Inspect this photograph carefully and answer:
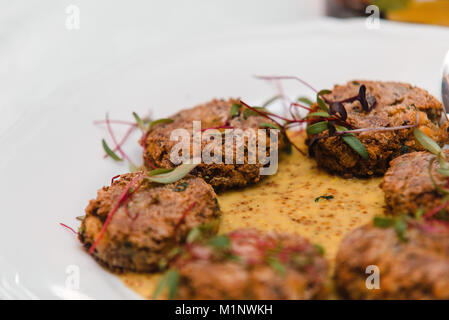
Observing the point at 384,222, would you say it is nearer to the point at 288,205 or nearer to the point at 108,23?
the point at 288,205

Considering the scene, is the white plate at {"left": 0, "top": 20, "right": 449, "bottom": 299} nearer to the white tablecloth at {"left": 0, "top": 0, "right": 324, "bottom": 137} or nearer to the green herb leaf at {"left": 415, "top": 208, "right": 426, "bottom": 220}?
the white tablecloth at {"left": 0, "top": 0, "right": 324, "bottom": 137}

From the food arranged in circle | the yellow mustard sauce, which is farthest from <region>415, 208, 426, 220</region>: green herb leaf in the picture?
the yellow mustard sauce

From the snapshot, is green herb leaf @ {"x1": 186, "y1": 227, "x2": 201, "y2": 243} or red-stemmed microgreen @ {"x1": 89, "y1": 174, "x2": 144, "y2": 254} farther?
red-stemmed microgreen @ {"x1": 89, "y1": 174, "x2": 144, "y2": 254}

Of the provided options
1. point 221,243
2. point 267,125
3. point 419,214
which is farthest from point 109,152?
point 419,214

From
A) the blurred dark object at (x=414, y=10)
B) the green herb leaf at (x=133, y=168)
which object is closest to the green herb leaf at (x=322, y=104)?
the green herb leaf at (x=133, y=168)

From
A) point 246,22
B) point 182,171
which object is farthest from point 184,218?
point 246,22

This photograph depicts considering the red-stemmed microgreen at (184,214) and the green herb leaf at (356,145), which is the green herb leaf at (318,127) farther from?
the red-stemmed microgreen at (184,214)
